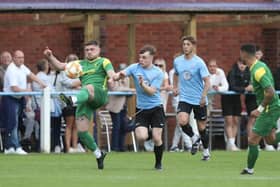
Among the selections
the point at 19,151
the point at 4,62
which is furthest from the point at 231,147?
the point at 4,62

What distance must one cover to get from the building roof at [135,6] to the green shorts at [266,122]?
8113 mm

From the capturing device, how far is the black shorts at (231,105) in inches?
981

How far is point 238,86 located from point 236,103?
0.42 metres

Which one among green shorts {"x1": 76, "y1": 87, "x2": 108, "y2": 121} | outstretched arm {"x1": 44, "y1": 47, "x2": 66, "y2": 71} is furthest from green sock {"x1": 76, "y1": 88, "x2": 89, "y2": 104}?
outstretched arm {"x1": 44, "y1": 47, "x2": 66, "y2": 71}

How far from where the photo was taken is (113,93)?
79.4ft

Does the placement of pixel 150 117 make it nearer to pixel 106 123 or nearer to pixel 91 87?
pixel 91 87

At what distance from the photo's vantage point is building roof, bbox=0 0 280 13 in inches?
938

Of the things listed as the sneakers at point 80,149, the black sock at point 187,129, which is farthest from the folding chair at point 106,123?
the black sock at point 187,129

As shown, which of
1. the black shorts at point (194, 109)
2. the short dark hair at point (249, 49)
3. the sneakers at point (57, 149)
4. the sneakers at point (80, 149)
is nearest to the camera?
the short dark hair at point (249, 49)

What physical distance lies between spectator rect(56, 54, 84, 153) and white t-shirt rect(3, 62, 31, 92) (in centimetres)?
105

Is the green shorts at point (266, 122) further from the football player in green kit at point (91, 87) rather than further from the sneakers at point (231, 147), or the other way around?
the sneakers at point (231, 147)

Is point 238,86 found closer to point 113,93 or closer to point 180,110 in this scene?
point 113,93

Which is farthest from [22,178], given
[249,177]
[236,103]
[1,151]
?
[236,103]

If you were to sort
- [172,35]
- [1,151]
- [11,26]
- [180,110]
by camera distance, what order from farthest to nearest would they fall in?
1. [172,35]
2. [11,26]
3. [1,151]
4. [180,110]
